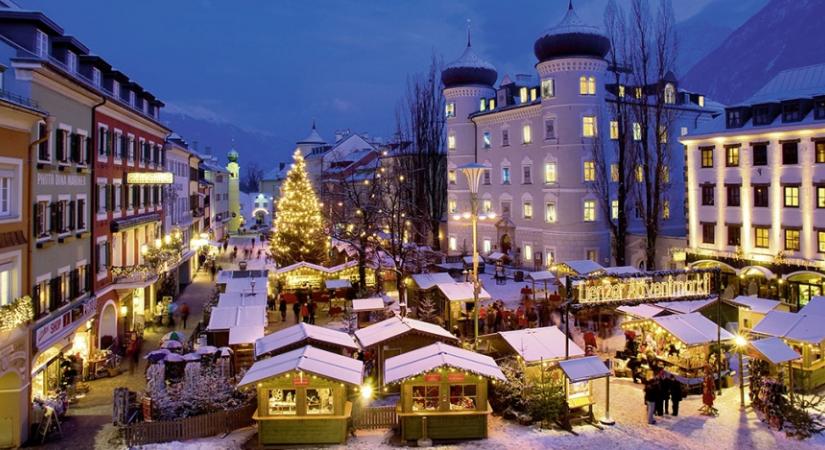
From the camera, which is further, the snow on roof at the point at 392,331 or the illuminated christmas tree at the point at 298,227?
the illuminated christmas tree at the point at 298,227

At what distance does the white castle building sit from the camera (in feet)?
146

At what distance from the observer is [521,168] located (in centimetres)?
5041

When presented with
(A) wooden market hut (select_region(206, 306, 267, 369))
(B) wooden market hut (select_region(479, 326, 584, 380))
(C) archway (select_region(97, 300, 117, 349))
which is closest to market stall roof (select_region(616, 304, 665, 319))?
(B) wooden market hut (select_region(479, 326, 584, 380))

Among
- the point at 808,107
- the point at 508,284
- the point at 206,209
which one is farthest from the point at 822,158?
the point at 206,209

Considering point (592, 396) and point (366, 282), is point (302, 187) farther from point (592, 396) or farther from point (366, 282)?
point (592, 396)

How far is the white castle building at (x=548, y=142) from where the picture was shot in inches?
1756

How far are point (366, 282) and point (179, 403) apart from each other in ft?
71.1

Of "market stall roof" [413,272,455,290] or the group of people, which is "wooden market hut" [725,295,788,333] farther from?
"market stall roof" [413,272,455,290]

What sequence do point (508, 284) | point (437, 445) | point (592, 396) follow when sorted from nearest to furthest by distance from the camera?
point (437, 445)
point (592, 396)
point (508, 284)

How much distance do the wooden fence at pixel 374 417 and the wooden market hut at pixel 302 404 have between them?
931 mm

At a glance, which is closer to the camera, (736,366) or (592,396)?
(592,396)

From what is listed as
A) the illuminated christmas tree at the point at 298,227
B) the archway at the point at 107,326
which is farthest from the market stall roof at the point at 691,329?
the illuminated christmas tree at the point at 298,227

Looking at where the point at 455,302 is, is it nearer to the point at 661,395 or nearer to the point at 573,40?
the point at 661,395

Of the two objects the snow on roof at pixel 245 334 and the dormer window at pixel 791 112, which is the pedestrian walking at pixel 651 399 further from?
the dormer window at pixel 791 112
